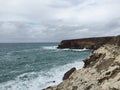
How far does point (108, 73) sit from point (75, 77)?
205 cm

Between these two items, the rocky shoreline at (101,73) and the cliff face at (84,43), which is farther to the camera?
the cliff face at (84,43)

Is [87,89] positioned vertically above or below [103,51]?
below

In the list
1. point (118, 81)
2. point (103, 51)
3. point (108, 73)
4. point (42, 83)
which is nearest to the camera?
point (118, 81)

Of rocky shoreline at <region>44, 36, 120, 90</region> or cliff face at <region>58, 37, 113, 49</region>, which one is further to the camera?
cliff face at <region>58, 37, 113, 49</region>

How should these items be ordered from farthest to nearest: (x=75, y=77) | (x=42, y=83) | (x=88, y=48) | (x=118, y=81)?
1. (x=88, y=48)
2. (x=42, y=83)
3. (x=75, y=77)
4. (x=118, y=81)

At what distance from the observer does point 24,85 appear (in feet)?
93.0

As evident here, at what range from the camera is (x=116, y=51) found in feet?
49.0

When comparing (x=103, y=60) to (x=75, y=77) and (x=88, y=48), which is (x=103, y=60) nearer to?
(x=75, y=77)

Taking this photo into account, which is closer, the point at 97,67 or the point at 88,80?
the point at 88,80

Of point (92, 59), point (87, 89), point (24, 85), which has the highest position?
point (92, 59)

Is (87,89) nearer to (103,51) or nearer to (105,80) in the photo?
(105,80)

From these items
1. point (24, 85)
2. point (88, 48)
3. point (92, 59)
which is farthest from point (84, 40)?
point (92, 59)

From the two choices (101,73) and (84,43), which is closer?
(101,73)

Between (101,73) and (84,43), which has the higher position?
(101,73)
